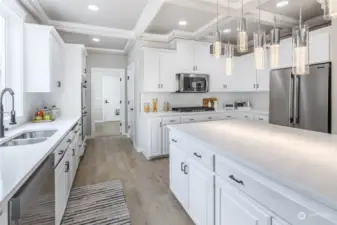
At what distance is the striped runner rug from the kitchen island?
73 cm

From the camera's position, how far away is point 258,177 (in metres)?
1.13

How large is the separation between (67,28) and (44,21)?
16.5 inches

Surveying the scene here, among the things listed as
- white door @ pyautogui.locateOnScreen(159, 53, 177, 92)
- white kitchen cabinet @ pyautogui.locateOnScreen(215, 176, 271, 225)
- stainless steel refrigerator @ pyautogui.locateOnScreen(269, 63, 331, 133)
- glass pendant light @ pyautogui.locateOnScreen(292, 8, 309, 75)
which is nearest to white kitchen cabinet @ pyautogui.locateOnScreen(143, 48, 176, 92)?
white door @ pyautogui.locateOnScreen(159, 53, 177, 92)

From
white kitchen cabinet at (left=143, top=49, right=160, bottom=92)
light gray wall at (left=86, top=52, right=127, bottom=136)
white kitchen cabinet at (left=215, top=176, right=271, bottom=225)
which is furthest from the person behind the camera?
light gray wall at (left=86, top=52, right=127, bottom=136)

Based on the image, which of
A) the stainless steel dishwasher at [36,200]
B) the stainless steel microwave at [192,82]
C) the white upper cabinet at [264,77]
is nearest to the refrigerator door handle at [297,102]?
the white upper cabinet at [264,77]

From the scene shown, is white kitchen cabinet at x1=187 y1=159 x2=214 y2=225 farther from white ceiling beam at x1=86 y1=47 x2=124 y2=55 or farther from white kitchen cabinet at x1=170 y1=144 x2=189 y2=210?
white ceiling beam at x1=86 y1=47 x2=124 y2=55

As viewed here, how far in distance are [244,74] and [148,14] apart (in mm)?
2763

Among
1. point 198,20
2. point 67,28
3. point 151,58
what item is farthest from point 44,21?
point 198,20

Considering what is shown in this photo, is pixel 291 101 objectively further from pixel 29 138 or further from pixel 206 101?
pixel 29 138

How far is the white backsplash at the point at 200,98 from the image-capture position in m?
4.66

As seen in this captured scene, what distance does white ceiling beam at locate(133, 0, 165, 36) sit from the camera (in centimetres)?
299

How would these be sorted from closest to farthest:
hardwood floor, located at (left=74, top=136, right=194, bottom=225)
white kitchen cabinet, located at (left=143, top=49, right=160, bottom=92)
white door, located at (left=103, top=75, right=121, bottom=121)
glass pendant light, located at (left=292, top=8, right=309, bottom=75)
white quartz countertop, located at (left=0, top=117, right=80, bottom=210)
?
white quartz countertop, located at (left=0, top=117, right=80, bottom=210), glass pendant light, located at (left=292, top=8, right=309, bottom=75), hardwood floor, located at (left=74, top=136, right=194, bottom=225), white kitchen cabinet, located at (left=143, top=49, right=160, bottom=92), white door, located at (left=103, top=75, right=121, bottom=121)

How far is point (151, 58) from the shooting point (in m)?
4.22

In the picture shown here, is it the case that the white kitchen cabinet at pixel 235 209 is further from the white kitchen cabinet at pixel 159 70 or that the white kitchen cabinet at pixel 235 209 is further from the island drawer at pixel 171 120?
the white kitchen cabinet at pixel 159 70
